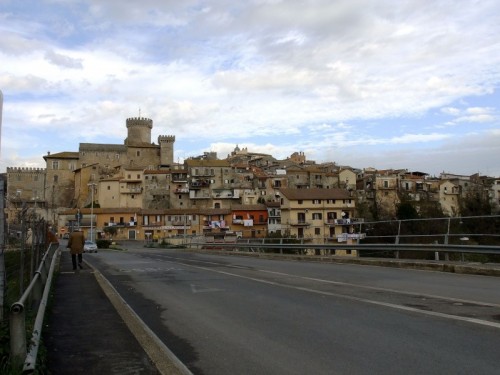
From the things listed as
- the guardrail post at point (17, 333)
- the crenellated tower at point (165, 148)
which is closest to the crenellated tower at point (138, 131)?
the crenellated tower at point (165, 148)

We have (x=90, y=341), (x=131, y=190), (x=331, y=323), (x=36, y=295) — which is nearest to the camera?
(x=90, y=341)

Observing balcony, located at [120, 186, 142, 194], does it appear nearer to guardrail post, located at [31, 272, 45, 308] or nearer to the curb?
the curb

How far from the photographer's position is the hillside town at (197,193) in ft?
366

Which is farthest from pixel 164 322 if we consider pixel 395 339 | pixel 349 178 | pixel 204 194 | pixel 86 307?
pixel 349 178

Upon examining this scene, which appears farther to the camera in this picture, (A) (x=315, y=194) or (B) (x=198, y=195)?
(B) (x=198, y=195)

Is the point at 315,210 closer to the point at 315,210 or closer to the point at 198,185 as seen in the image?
the point at 315,210

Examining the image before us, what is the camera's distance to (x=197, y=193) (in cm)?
13062

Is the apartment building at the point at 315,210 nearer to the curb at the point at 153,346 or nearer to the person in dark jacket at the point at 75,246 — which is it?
the person in dark jacket at the point at 75,246

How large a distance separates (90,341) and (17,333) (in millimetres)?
2795

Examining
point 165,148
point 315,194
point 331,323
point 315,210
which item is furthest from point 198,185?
point 331,323

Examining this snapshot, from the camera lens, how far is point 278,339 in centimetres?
732

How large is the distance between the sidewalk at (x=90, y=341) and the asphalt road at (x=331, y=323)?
578 millimetres

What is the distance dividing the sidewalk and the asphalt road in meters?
0.58

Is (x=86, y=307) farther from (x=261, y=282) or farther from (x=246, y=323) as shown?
(x=261, y=282)
